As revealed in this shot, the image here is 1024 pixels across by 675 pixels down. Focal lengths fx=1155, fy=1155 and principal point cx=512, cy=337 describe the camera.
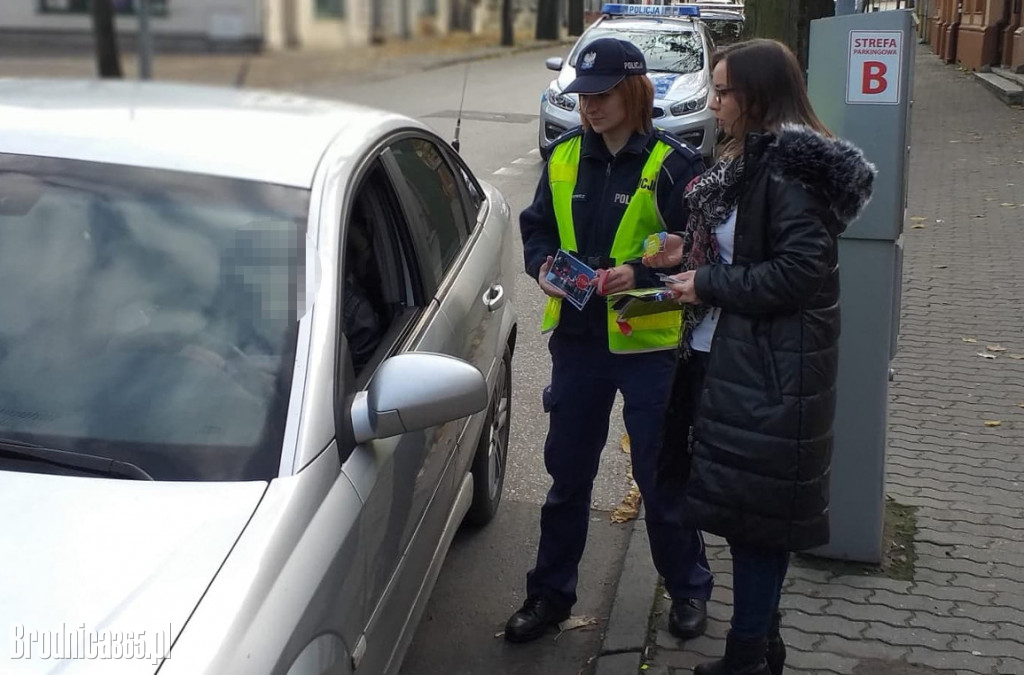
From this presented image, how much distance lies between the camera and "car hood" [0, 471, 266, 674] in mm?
1840

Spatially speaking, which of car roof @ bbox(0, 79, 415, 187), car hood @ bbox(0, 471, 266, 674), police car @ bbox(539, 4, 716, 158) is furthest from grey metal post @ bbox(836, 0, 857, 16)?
police car @ bbox(539, 4, 716, 158)

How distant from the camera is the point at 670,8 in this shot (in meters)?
13.7

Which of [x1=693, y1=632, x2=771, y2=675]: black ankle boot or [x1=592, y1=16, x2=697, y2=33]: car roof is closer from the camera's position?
[x1=693, y1=632, x2=771, y2=675]: black ankle boot

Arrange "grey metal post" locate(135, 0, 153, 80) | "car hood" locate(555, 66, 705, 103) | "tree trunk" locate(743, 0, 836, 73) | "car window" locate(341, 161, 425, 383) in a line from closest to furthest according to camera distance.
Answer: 1. "car window" locate(341, 161, 425, 383)
2. "grey metal post" locate(135, 0, 153, 80)
3. "tree trunk" locate(743, 0, 836, 73)
4. "car hood" locate(555, 66, 705, 103)

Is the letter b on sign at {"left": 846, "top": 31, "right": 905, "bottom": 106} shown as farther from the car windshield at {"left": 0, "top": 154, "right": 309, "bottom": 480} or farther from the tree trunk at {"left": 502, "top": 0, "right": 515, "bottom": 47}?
the car windshield at {"left": 0, "top": 154, "right": 309, "bottom": 480}

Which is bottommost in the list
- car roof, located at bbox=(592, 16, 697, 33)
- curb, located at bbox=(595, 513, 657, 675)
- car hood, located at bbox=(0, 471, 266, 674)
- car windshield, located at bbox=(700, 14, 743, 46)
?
curb, located at bbox=(595, 513, 657, 675)

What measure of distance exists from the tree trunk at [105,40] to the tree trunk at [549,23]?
129 inches

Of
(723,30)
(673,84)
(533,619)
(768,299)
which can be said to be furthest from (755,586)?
(723,30)

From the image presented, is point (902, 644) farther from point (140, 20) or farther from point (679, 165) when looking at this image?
point (140, 20)

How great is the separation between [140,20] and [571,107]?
8.52 meters

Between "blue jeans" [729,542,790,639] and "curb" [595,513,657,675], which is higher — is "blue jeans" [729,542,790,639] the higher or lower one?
the higher one

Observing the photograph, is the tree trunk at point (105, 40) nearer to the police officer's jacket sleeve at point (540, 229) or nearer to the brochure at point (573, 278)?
the police officer's jacket sleeve at point (540, 229)

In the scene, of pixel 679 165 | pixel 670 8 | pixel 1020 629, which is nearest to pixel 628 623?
pixel 1020 629

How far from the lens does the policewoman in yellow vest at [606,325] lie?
3.28m
